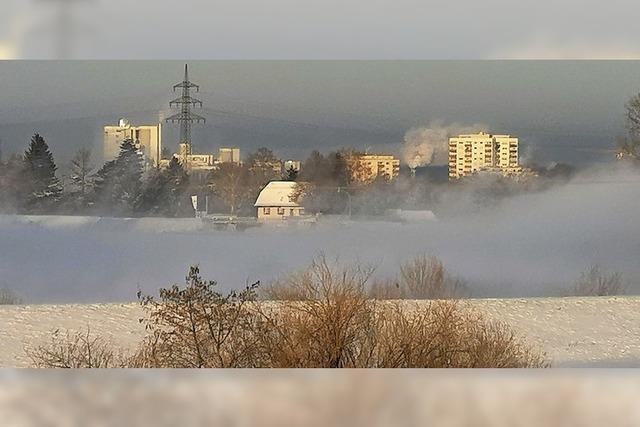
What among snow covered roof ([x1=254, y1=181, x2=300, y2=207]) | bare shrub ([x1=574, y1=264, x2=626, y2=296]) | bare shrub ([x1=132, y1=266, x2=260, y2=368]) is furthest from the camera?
bare shrub ([x1=574, y1=264, x2=626, y2=296])

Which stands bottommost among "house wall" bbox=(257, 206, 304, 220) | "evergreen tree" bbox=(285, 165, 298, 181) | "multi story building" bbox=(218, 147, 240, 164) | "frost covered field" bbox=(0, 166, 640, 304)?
"frost covered field" bbox=(0, 166, 640, 304)

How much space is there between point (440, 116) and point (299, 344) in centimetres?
113

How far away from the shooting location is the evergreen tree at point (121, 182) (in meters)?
4.50

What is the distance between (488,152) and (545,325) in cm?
80

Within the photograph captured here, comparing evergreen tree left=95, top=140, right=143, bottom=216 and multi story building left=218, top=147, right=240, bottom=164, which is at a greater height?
multi story building left=218, top=147, right=240, bottom=164

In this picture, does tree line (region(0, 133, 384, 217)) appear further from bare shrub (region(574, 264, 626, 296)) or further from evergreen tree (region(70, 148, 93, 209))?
bare shrub (region(574, 264, 626, 296))

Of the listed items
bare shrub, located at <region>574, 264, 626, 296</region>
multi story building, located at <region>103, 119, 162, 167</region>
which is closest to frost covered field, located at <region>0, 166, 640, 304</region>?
bare shrub, located at <region>574, 264, 626, 296</region>

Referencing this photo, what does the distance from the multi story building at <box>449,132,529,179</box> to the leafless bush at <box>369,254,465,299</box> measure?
0.45 meters

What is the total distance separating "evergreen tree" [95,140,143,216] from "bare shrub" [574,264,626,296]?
6.40 ft

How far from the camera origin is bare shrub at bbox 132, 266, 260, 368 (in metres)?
4.42

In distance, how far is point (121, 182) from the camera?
4.50 meters

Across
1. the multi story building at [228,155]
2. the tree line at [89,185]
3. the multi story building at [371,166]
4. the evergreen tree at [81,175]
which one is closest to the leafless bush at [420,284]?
the multi story building at [371,166]

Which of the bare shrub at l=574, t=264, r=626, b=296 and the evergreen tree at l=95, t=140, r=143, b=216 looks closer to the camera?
the evergreen tree at l=95, t=140, r=143, b=216

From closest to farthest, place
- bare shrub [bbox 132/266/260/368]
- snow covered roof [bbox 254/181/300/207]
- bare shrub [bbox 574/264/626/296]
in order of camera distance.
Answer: bare shrub [bbox 132/266/260/368] < snow covered roof [bbox 254/181/300/207] < bare shrub [bbox 574/264/626/296]
